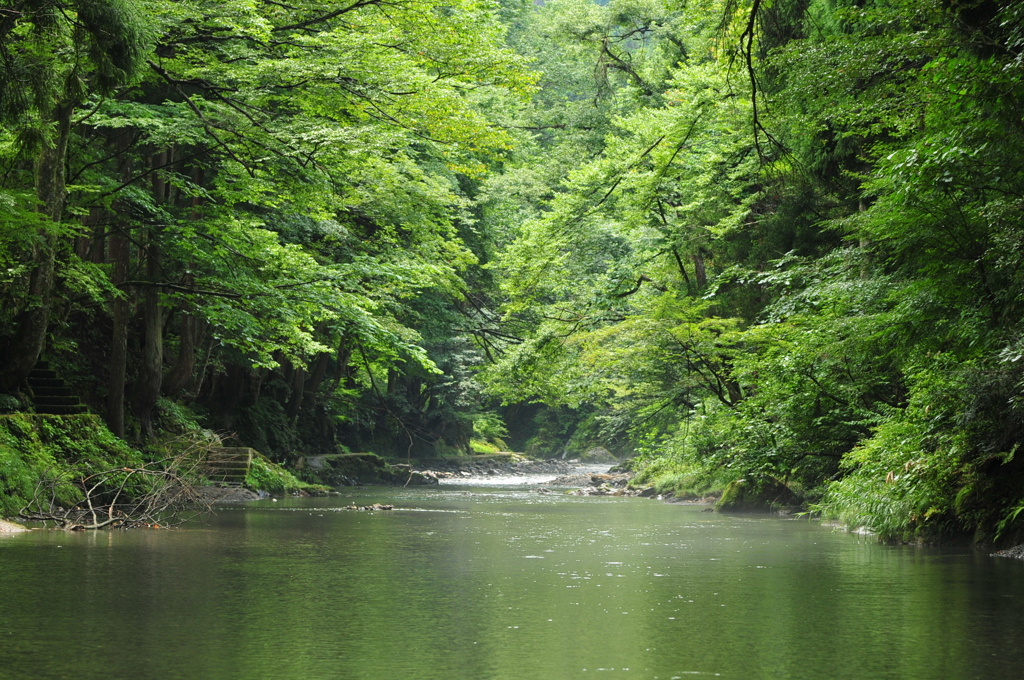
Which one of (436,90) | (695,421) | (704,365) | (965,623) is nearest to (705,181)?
(704,365)

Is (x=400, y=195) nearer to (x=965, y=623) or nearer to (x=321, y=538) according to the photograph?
(x=321, y=538)

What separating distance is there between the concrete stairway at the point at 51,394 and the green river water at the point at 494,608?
16.6 feet

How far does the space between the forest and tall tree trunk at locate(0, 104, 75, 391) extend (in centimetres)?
5

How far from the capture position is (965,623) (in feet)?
18.6

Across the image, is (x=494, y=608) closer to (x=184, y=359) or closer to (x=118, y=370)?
(x=118, y=370)

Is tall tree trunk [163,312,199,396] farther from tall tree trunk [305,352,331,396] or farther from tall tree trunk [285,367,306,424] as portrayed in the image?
tall tree trunk [305,352,331,396]

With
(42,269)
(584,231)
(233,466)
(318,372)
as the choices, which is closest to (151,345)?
(233,466)

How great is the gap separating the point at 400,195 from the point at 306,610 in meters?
16.4

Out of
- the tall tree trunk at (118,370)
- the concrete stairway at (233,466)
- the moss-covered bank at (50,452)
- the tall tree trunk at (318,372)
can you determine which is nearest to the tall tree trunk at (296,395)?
the tall tree trunk at (318,372)

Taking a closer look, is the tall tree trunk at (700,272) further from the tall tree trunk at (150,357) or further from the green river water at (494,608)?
the tall tree trunk at (150,357)

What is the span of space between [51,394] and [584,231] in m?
12.8

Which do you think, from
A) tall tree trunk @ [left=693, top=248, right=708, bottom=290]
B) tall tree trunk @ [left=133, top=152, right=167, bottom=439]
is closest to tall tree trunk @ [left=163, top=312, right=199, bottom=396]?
tall tree trunk @ [left=133, top=152, right=167, bottom=439]

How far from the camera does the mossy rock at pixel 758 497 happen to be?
18203 millimetres

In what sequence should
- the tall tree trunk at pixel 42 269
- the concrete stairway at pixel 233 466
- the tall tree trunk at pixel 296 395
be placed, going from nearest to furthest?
the tall tree trunk at pixel 42 269, the concrete stairway at pixel 233 466, the tall tree trunk at pixel 296 395
